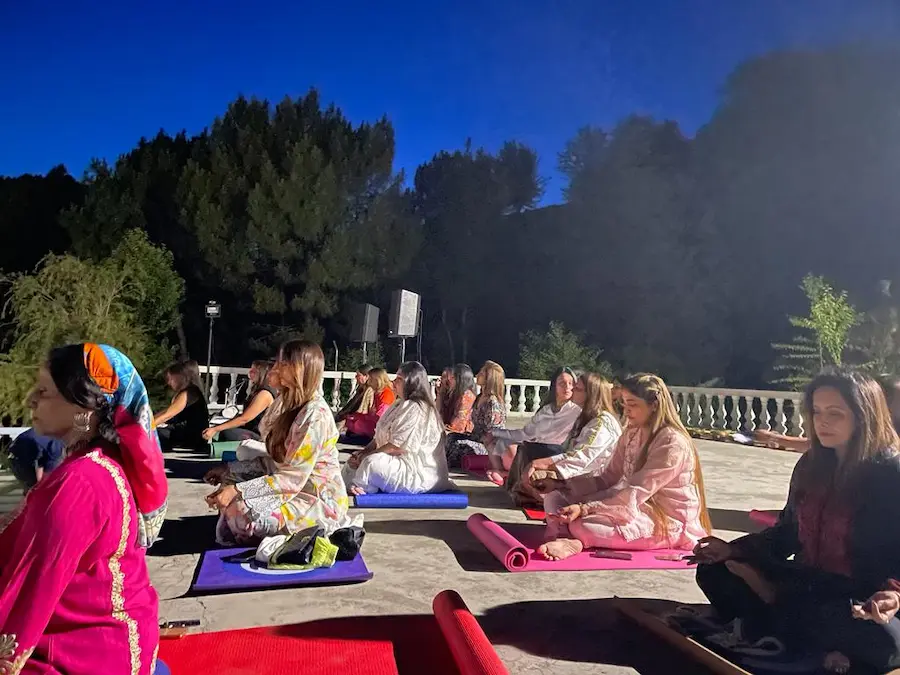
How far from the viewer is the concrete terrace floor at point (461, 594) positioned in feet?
9.38

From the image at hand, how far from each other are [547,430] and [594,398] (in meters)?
1.21

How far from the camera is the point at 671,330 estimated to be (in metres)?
23.3

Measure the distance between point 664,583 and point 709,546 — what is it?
967 mm

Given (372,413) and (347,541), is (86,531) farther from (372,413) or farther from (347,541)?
(372,413)

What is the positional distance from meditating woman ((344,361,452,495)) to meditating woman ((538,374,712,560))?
1.65 metres

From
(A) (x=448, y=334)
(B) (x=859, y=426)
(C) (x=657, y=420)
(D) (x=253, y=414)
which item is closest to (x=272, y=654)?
(B) (x=859, y=426)

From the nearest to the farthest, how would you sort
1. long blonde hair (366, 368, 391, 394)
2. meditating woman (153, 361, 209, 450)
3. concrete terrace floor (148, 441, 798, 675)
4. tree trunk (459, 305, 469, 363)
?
concrete terrace floor (148, 441, 798, 675) < meditating woman (153, 361, 209, 450) < long blonde hair (366, 368, 391, 394) < tree trunk (459, 305, 469, 363)

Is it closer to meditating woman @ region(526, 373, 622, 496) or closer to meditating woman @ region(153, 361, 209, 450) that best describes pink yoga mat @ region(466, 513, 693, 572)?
meditating woman @ region(526, 373, 622, 496)

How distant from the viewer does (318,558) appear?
143 inches

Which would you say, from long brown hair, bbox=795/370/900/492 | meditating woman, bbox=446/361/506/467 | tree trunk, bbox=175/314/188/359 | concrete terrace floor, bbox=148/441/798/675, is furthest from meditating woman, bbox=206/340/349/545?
tree trunk, bbox=175/314/188/359

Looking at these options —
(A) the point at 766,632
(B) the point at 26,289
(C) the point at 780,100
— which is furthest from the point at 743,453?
(C) the point at 780,100

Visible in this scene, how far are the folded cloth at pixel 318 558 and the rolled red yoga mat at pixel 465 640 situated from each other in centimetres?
90

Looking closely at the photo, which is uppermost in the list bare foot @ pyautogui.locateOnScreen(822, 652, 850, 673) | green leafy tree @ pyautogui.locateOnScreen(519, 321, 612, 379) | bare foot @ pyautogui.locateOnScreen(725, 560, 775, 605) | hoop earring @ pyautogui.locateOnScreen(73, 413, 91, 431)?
green leafy tree @ pyautogui.locateOnScreen(519, 321, 612, 379)

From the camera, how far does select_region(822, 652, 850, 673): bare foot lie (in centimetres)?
244
